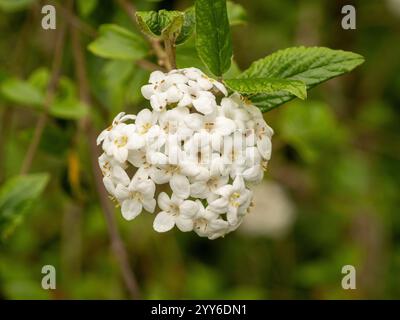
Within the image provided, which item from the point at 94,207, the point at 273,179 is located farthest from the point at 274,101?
the point at 273,179


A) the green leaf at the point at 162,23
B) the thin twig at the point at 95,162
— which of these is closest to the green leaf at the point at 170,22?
the green leaf at the point at 162,23

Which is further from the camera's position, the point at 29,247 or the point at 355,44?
the point at 355,44

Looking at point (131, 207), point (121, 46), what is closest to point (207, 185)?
point (131, 207)

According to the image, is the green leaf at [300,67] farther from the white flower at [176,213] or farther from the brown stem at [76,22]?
the brown stem at [76,22]

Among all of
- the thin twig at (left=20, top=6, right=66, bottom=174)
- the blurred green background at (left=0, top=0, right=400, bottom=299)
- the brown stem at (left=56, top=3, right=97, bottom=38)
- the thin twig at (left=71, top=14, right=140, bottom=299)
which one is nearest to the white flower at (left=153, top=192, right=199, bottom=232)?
the thin twig at (left=71, top=14, right=140, bottom=299)

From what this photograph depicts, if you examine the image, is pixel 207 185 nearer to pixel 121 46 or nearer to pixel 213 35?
pixel 213 35

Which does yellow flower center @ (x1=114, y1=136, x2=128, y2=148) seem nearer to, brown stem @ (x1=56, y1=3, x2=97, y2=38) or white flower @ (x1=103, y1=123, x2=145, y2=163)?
white flower @ (x1=103, y1=123, x2=145, y2=163)

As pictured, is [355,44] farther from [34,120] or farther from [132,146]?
[132,146]
